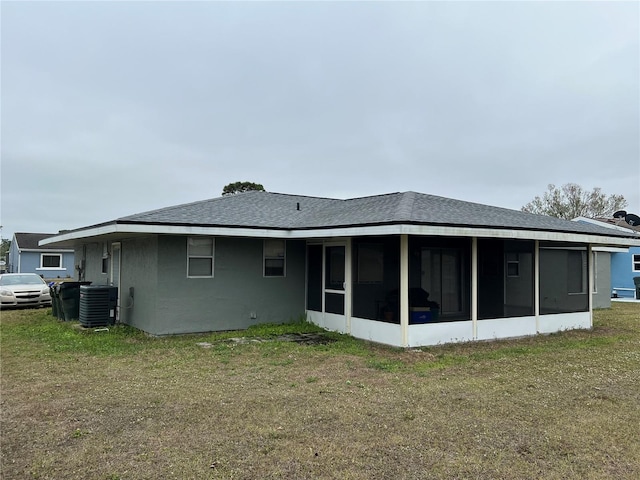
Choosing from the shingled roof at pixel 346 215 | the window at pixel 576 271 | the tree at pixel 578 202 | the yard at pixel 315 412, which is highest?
the tree at pixel 578 202

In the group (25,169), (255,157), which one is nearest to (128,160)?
(25,169)

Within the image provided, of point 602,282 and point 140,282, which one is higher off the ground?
point 140,282

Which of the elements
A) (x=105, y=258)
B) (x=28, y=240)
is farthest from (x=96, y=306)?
(x=28, y=240)

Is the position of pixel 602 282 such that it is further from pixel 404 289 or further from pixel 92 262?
pixel 92 262

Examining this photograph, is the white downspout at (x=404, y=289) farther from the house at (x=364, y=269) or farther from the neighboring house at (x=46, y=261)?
the neighboring house at (x=46, y=261)

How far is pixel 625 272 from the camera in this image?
24.8 m

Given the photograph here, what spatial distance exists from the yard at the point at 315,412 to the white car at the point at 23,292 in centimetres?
875

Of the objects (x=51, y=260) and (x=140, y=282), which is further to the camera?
(x=51, y=260)

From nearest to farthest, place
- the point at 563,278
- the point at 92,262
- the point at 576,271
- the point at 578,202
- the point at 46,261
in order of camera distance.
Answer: the point at 563,278, the point at 576,271, the point at 92,262, the point at 46,261, the point at 578,202

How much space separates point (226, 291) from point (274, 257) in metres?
1.51

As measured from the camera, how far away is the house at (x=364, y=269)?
Result: 362 inches

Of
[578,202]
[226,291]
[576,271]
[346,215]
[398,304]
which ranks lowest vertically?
[398,304]

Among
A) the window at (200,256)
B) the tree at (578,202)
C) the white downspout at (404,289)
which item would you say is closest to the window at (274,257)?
the window at (200,256)

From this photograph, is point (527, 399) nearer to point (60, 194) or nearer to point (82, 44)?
point (82, 44)
